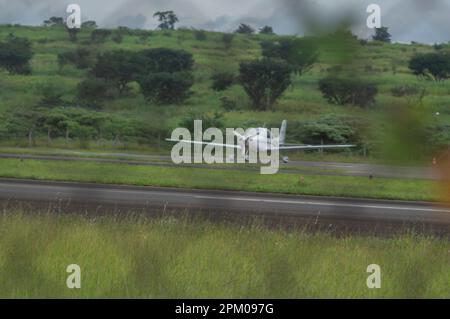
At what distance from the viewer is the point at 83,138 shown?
215 cm

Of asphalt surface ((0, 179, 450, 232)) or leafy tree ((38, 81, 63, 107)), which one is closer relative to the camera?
leafy tree ((38, 81, 63, 107))

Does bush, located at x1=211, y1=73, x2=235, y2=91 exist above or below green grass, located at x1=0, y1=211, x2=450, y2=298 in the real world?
above

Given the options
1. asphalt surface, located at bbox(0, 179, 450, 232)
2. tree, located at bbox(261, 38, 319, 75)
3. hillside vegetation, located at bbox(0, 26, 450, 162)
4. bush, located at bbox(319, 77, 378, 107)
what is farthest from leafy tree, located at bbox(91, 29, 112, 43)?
asphalt surface, located at bbox(0, 179, 450, 232)

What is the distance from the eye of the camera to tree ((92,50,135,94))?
160cm

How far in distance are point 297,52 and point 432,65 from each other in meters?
0.39

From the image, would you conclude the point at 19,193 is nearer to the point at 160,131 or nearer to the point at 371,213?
A: the point at 371,213

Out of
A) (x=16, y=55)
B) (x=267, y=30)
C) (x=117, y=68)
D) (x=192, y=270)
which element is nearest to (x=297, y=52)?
(x=267, y=30)

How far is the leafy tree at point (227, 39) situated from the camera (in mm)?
1439

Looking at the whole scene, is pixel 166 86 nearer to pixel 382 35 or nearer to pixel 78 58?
pixel 78 58

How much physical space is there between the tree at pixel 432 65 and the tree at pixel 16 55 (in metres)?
1.02

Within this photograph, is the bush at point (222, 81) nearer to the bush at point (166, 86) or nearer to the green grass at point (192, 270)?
the bush at point (166, 86)

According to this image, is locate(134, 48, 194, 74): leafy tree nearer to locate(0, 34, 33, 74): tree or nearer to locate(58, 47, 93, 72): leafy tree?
locate(58, 47, 93, 72): leafy tree

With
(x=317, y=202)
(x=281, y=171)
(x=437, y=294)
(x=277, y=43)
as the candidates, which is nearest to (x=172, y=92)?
(x=277, y=43)

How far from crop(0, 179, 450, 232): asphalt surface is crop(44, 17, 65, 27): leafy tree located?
9245 mm
